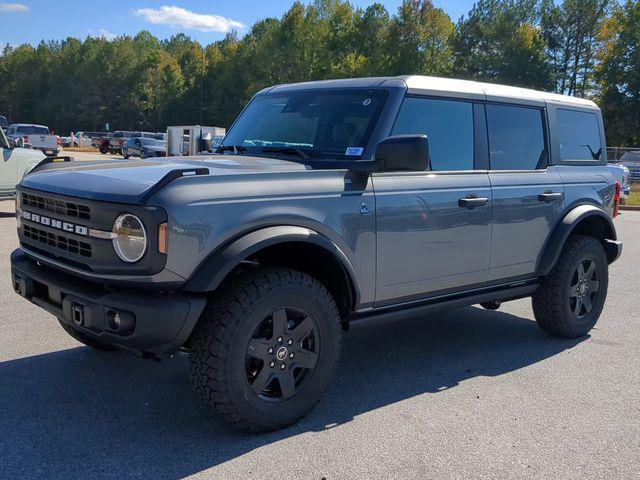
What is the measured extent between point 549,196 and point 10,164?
11086mm

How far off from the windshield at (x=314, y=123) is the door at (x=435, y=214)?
0.23 metres

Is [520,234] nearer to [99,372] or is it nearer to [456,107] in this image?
[456,107]

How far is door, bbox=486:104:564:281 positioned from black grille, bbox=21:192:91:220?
9.05ft

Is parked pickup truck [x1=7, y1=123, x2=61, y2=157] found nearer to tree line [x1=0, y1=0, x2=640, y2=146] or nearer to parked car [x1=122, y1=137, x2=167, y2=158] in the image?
parked car [x1=122, y1=137, x2=167, y2=158]

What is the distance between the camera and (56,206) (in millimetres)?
3545

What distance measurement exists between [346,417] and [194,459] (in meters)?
0.97

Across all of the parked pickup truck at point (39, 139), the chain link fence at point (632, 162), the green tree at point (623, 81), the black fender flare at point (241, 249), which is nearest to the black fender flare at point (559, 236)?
the black fender flare at point (241, 249)

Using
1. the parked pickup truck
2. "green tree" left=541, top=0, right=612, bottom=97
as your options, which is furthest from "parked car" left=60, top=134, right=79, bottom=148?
"green tree" left=541, top=0, right=612, bottom=97

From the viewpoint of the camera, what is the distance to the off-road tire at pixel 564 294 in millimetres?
5227

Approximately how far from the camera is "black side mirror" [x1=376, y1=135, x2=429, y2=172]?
Result: 11.9 feet

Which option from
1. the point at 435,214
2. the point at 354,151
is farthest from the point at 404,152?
the point at 435,214

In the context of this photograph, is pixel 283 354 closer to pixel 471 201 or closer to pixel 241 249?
pixel 241 249

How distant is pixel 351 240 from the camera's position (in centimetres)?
371

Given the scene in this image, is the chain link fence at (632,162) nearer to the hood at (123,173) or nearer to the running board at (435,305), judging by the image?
the running board at (435,305)
